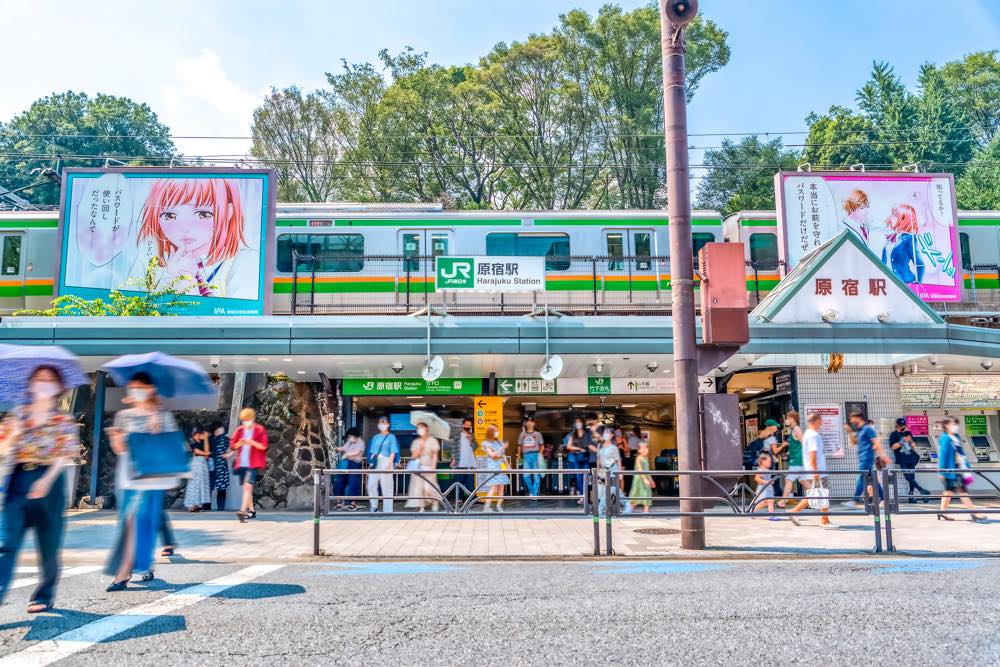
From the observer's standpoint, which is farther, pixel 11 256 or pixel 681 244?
pixel 11 256

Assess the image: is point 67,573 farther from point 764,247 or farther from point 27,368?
point 764,247

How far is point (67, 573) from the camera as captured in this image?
24.9 ft

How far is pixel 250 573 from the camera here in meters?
7.56

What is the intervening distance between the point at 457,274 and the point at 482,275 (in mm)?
511

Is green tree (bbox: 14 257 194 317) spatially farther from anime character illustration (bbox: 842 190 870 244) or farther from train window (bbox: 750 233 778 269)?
anime character illustration (bbox: 842 190 870 244)

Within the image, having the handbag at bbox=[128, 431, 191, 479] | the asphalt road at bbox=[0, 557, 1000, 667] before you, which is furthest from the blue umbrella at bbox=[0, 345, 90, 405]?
the asphalt road at bbox=[0, 557, 1000, 667]

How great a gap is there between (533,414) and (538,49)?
25140mm

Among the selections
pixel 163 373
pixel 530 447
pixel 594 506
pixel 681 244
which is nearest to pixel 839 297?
pixel 681 244

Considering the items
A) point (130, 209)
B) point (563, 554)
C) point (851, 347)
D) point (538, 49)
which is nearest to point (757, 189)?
point (538, 49)

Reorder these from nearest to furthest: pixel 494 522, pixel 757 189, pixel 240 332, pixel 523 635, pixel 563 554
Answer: pixel 523 635 < pixel 563 554 < pixel 494 522 < pixel 240 332 < pixel 757 189

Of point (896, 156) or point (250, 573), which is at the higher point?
point (896, 156)

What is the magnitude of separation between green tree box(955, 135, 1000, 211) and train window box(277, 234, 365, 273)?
35.6 meters

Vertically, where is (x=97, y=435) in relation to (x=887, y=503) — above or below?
above

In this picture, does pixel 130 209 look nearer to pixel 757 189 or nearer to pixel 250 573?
pixel 250 573
